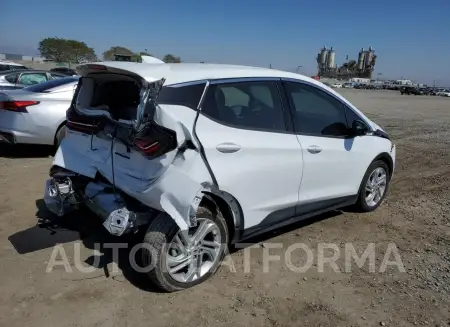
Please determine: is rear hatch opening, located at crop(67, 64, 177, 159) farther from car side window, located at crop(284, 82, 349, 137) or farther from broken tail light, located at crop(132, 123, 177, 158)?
car side window, located at crop(284, 82, 349, 137)

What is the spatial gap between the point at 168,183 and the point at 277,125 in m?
1.30

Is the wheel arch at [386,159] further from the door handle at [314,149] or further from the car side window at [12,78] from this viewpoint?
the car side window at [12,78]

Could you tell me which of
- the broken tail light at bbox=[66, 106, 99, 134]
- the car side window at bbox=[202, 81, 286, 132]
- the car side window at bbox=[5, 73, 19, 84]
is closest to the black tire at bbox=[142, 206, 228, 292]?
the car side window at bbox=[202, 81, 286, 132]

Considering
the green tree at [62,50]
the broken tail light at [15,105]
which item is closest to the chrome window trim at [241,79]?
the broken tail light at [15,105]

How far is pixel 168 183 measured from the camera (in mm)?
2947

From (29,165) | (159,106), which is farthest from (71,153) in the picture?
(29,165)

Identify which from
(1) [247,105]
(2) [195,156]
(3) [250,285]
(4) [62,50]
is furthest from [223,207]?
(4) [62,50]

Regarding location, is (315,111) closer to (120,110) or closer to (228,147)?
(228,147)

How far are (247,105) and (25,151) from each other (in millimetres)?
6006

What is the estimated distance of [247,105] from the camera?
11.8 feet

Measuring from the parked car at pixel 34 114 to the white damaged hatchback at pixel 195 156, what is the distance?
332 centimetres

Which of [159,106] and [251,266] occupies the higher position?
[159,106]

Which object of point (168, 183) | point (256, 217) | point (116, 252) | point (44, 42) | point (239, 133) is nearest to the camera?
point (168, 183)

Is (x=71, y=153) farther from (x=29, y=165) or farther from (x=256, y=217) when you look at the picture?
(x=29, y=165)
